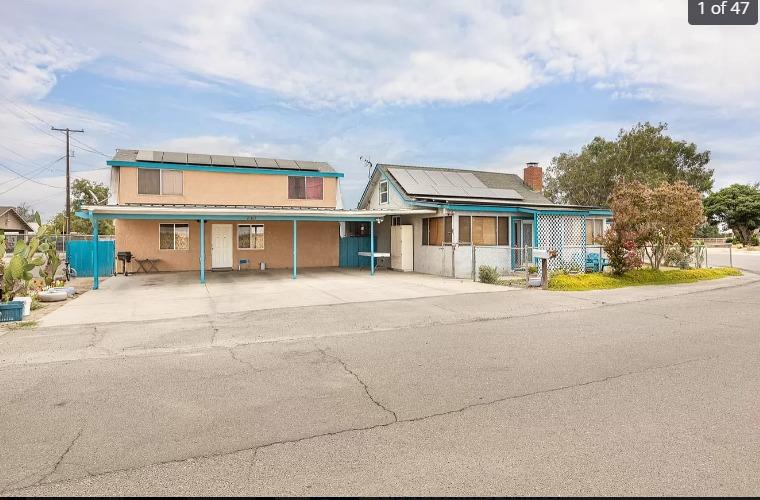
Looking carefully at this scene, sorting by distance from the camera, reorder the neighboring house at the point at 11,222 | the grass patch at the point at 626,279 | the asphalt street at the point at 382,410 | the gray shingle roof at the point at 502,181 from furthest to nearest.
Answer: the neighboring house at the point at 11,222
the gray shingle roof at the point at 502,181
the grass patch at the point at 626,279
the asphalt street at the point at 382,410

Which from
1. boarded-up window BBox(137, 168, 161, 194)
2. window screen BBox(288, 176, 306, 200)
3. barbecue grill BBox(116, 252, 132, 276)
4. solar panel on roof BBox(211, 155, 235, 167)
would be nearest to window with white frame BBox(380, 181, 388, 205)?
window screen BBox(288, 176, 306, 200)

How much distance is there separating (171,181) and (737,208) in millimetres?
58552

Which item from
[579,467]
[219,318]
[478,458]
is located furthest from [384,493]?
[219,318]

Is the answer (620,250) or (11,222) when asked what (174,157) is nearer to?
(620,250)

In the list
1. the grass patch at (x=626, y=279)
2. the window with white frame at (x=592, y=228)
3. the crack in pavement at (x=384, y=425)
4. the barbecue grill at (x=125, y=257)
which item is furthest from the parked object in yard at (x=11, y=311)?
the window with white frame at (x=592, y=228)

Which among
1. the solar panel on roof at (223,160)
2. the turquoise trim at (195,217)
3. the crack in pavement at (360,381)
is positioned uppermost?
the solar panel on roof at (223,160)

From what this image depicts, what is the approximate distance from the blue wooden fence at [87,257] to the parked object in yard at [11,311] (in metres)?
11.3

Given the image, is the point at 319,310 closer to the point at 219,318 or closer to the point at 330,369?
the point at 219,318

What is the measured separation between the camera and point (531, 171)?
1054 inches

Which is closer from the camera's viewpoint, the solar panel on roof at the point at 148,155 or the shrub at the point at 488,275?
the shrub at the point at 488,275

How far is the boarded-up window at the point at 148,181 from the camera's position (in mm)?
19969

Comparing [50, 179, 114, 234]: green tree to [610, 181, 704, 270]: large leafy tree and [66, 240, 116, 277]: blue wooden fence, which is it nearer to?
[66, 240, 116, 277]: blue wooden fence

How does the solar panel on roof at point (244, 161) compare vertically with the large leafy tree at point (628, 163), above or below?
below

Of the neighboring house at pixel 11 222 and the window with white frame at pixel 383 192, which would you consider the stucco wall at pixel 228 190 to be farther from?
the neighboring house at pixel 11 222
